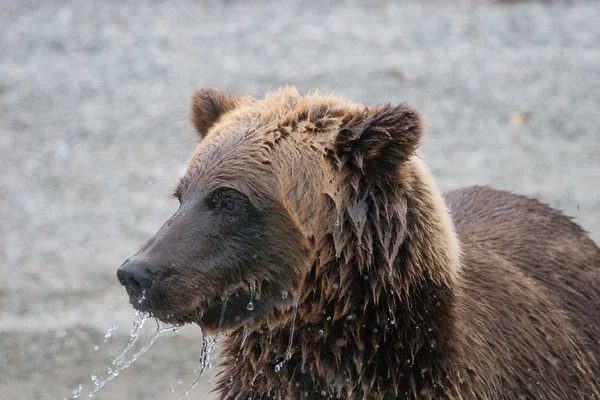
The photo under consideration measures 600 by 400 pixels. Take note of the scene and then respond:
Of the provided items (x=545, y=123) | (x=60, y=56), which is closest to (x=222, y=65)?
(x=60, y=56)

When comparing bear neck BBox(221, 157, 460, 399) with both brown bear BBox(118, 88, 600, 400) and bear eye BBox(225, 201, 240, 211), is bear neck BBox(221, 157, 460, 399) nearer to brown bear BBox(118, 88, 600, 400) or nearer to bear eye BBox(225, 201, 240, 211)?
brown bear BBox(118, 88, 600, 400)

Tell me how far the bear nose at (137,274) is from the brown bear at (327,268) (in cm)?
1

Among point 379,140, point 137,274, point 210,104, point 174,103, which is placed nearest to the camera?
point 137,274

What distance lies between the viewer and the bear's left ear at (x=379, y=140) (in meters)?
3.87

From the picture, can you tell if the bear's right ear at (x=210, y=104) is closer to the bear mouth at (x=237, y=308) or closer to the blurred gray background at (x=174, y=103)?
the bear mouth at (x=237, y=308)

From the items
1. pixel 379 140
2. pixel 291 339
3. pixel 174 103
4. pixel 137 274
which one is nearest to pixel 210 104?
pixel 379 140

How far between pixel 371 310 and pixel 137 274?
1.05 m

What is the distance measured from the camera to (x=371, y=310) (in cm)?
398

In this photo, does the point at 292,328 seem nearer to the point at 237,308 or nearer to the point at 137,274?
the point at 237,308

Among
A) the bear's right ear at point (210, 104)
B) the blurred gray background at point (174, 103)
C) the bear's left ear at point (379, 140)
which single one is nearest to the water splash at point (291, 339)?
the bear's left ear at point (379, 140)

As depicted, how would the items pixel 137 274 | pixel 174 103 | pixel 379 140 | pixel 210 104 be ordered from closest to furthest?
pixel 137 274 < pixel 379 140 < pixel 210 104 < pixel 174 103

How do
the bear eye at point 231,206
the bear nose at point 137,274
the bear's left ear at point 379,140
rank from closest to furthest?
the bear nose at point 137,274
the bear's left ear at point 379,140
the bear eye at point 231,206

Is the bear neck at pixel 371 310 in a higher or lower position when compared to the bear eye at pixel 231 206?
lower

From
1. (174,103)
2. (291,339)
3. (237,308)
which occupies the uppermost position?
(174,103)
